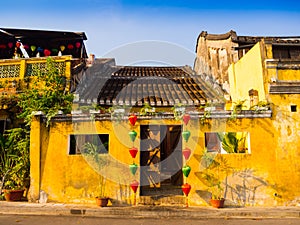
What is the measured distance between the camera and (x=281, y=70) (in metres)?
8.86

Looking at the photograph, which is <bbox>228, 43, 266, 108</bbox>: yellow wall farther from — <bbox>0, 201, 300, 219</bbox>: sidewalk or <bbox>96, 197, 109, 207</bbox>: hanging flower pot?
<bbox>96, 197, 109, 207</bbox>: hanging flower pot

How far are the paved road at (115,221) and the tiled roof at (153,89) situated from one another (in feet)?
14.9

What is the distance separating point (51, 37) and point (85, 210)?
35.1 feet

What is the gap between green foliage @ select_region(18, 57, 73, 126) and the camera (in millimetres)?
9062

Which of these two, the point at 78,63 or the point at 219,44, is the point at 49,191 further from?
the point at 219,44

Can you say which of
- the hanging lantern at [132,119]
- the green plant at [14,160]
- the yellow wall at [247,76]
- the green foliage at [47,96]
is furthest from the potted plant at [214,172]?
the green plant at [14,160]

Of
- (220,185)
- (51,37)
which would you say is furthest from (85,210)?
(51,37)

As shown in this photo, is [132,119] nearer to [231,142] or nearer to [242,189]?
[231,142]

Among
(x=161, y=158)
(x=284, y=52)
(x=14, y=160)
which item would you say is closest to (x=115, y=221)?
(x=161, y=158)

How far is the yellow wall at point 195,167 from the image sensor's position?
8047 mm

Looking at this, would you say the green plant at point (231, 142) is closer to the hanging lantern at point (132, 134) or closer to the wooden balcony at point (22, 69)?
the hanging lantern at point (132, 134)

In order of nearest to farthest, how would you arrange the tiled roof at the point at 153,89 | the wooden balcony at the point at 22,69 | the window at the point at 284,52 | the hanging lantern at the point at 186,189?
the hanging lantern at the point at 186,189
the tiled roof at the point at 153,89
the wooden balcony at the point at 22,69
the window at the point at 284,52

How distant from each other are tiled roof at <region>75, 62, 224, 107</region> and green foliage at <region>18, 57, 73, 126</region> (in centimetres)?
82

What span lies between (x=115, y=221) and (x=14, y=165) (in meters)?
4.67
